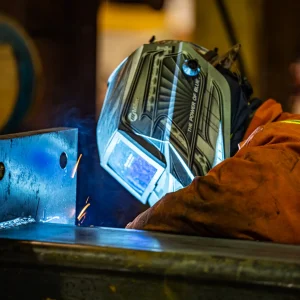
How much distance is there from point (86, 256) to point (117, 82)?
1.27 meters

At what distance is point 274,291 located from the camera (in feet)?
4.21

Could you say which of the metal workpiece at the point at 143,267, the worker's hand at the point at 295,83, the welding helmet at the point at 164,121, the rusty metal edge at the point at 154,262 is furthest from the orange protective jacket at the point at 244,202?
the worker's hand at the point at 295,83

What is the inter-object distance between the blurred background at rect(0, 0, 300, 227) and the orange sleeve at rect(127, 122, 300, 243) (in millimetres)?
3246

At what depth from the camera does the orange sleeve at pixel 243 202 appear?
1.65 metres

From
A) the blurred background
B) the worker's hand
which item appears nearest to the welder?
the blurred background

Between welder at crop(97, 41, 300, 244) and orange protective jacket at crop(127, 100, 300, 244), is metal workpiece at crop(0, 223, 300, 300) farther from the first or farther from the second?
welder at crop(97, 41, 300, 244)

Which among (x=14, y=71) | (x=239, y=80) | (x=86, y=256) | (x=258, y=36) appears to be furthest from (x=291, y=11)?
(x=86, y=256)

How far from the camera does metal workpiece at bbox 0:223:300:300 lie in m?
1.29

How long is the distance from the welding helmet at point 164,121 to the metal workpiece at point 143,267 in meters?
0.88

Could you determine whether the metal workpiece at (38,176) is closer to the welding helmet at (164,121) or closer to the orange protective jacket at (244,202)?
the orange protective jacket at (244,202)

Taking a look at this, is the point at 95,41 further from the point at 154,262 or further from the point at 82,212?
the point at 154,262

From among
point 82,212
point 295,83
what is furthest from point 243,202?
point 295,83

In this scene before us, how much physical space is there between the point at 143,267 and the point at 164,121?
1.12 metres

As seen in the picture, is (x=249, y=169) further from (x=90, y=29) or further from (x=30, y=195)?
(x=90, y=29)
